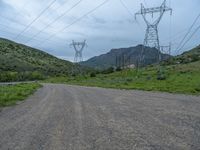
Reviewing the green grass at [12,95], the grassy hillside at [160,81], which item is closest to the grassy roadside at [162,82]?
the grassy hillside at [160,81]

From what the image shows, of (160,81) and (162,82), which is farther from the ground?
(160,81)

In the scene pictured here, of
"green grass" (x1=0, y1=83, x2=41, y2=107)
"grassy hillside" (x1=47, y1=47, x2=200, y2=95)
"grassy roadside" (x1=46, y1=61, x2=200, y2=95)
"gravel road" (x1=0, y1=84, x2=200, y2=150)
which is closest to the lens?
"gravel road" (x1=0, y1=84, x2=200, y2=150)

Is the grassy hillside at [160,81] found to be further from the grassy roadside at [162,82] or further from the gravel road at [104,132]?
the gravel road at [104,132]

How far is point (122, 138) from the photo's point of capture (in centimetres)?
840

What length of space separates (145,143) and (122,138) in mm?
797

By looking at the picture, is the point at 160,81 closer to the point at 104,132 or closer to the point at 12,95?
the point at 12,95

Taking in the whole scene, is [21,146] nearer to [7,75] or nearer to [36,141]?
[36,141]

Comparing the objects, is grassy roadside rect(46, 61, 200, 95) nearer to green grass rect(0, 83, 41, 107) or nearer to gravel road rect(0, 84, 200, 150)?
green grass rect(0, 83, 41, 107)

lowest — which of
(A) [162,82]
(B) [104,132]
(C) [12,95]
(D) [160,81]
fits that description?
(B) [104,132]

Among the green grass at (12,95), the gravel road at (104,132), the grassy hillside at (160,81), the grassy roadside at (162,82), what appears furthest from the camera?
the grassy hillside at (160,81)

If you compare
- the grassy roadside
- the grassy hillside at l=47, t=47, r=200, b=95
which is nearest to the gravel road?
the grassy roadside

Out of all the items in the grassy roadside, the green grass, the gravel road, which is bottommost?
the gravel road

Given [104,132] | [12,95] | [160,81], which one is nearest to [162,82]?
[160,81]

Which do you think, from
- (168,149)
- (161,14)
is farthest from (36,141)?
(161,14)
